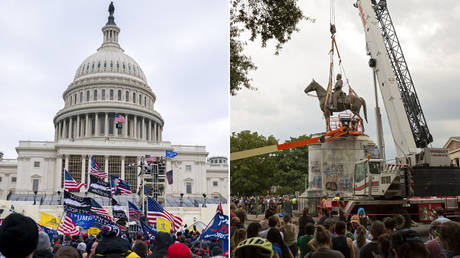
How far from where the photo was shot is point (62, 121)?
104688mm

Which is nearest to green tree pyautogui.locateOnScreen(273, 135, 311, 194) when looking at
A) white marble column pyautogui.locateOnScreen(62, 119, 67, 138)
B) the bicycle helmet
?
white marble column pyautogui.locateOnScreen(62, 119, 67, 138)

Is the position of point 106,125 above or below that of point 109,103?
below

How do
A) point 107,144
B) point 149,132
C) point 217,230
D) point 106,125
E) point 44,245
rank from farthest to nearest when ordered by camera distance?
1. point 149,132
2. point 106,125
3. point 107,144
4. point 217,230
5. point 44,245

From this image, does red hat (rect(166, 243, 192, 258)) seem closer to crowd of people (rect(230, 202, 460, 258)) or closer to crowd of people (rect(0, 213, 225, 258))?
crowd of people (rect(0, 213, 225, 258))

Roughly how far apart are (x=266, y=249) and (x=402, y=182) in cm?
1485

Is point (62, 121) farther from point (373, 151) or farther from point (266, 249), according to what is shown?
point (266, 249)

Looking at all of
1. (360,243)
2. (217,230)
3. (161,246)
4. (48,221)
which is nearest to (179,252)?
(161,246)

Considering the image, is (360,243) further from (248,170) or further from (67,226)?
(248,170)

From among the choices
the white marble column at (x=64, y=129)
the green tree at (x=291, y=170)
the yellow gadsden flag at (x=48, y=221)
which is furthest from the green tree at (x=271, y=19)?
the white marble column at (x=64, y=129)

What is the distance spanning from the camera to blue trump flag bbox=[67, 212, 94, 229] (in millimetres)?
16547

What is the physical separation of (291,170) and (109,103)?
169ft

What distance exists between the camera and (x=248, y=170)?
154ft

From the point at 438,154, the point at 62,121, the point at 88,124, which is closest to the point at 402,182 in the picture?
the point at 438,154

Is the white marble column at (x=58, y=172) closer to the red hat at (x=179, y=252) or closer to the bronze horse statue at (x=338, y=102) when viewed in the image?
the bronze horse statue at (x=338, y=102)
